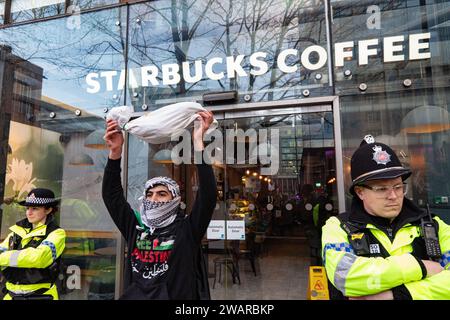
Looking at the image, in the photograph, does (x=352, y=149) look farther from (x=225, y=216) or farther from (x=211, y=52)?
(x=211, y=52)

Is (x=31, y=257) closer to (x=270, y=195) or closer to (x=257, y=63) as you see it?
(x=270, y=195)

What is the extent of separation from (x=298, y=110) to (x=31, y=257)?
10.6 feet

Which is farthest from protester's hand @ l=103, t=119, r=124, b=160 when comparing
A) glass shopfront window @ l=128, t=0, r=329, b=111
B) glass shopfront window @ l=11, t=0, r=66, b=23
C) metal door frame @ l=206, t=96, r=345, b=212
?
glass shopfront window @ l=11, t=0, r=66, b=23

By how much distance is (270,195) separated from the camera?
159 inches

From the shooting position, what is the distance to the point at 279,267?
468 centimetres

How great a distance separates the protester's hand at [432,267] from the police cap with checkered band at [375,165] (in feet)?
1.48

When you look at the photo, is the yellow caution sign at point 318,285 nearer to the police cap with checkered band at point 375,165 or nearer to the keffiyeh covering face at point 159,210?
the police cap with checkered band at point 375,165

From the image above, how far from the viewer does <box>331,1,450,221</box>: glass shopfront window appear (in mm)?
3213

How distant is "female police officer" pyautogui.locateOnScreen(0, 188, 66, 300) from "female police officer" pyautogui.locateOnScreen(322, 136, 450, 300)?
7.25ft

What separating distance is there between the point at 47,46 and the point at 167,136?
401cm

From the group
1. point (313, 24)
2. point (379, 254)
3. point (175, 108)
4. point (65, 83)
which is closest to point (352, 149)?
point (313, 24)

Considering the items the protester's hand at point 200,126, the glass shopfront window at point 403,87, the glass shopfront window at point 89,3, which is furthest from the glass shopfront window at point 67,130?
the glass shopfront window at point 403,87

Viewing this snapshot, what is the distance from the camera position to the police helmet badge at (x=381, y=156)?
5.40ft

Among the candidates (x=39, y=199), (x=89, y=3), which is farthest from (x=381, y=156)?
(x=89, y=3)
